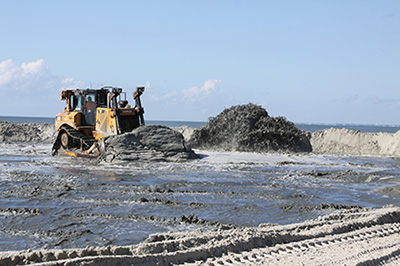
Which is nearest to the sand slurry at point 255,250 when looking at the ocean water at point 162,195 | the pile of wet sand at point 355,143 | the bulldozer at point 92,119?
the ocean water at point 162,195

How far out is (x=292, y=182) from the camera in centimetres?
1116

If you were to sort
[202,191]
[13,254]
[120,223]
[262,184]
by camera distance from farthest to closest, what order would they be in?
[262,184]
[202,191]
[120,223]
[13,254]

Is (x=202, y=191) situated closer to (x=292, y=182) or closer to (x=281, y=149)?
(x=292, y=182)

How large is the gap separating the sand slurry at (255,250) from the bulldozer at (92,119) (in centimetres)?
967

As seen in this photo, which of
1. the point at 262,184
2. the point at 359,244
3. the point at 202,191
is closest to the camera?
the point at 359,244

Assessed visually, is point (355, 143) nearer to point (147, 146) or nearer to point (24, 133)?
point (147, 146)

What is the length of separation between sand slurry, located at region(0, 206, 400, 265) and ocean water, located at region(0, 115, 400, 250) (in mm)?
1337

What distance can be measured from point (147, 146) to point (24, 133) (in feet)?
45.1

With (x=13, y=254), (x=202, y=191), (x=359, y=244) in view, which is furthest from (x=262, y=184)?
(x=13, y=254)

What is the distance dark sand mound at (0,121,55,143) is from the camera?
81.6ft

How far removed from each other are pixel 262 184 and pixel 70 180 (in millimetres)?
4457

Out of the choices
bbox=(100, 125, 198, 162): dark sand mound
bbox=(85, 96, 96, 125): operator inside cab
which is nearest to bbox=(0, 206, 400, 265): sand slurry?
bbox=(100, 125, 198, 162): dark sand mound

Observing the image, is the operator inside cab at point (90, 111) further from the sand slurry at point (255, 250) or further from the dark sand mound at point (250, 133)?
the sand slurry at point (255, 250)

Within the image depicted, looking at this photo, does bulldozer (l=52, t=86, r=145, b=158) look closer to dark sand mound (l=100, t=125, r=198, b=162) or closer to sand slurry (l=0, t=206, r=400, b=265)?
dark sand mound (l=100, t=125, r=198, b=162)
